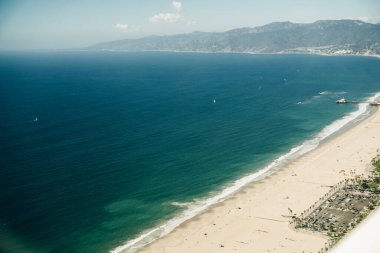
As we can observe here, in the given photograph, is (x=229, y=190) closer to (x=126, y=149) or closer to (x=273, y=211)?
(x=273, y=211)

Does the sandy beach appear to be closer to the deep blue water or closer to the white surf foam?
the white surf foam

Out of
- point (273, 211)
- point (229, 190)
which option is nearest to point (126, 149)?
point (229, 190)

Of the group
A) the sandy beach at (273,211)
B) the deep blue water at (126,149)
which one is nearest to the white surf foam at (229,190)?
the sandy beach at (273,211)

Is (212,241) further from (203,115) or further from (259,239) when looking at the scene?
(203,115)

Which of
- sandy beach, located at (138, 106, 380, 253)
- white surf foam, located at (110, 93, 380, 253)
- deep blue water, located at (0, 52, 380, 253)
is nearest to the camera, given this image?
sandy beach, located at (138, 106, 380, 253)

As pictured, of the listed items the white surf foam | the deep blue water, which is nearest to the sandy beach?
the white surf foam

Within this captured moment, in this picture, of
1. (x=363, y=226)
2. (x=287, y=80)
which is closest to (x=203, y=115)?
(x=287, y=80)
